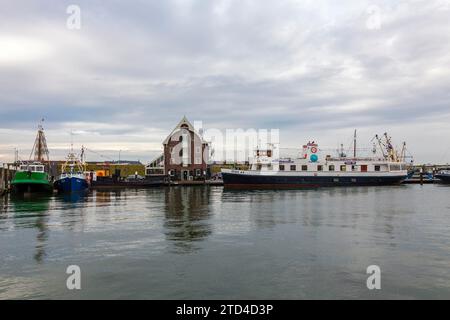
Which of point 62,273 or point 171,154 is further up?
point 171,154

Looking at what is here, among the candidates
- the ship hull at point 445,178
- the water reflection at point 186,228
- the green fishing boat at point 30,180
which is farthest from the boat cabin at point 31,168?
the ship hull at point 445,178

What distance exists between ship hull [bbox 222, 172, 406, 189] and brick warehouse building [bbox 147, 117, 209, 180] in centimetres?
1185

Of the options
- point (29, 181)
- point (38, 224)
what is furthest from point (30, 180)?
point (38, 224)

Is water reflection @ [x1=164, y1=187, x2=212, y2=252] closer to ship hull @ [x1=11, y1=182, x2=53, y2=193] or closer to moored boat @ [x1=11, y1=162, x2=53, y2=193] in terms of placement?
moored boat @ [x1=11, y1=162, x2=53, y2=193]

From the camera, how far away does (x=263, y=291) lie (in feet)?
42.9

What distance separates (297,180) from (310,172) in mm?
3964

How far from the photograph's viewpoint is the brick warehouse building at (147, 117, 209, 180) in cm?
9562

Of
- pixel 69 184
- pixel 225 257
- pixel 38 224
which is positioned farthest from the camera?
pixel 69 184

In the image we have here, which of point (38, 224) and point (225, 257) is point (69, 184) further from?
point (225, 257)

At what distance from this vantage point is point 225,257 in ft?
58.2

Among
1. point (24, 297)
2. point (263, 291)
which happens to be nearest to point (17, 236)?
point (24, 297)
